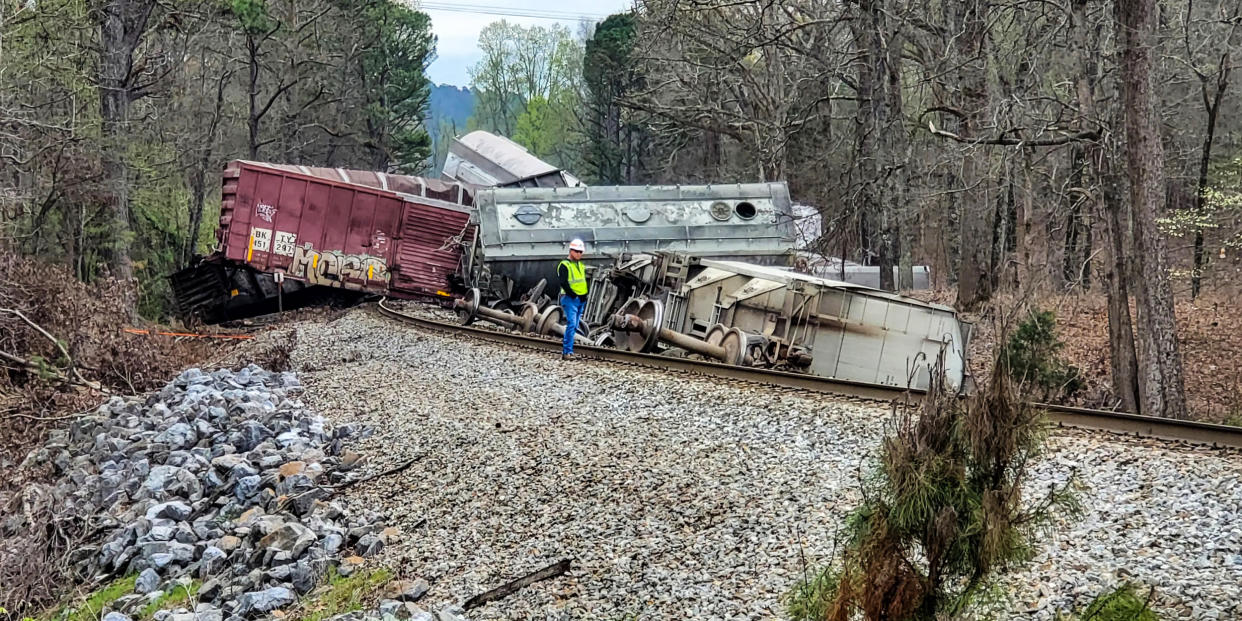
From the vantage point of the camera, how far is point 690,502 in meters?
7.14

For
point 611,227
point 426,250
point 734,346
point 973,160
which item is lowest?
point 426,250

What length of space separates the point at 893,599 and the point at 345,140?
52744 millimetres

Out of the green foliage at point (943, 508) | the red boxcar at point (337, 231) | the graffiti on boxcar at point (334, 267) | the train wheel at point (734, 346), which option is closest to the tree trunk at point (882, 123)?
the train wheel at point (734, 346)

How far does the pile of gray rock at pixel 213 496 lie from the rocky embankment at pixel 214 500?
0.04 ft

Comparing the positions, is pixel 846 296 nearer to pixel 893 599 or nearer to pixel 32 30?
pixel 893 599

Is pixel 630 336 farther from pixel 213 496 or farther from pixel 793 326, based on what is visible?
pixel 213 496

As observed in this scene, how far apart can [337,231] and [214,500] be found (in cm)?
1611

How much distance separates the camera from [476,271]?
22.1 m

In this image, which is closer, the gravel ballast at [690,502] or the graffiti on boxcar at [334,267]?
the gravel ballast at [690,502]

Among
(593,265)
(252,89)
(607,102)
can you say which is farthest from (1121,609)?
(607,102)

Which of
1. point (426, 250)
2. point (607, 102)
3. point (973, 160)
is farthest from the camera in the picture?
point (607, 102)

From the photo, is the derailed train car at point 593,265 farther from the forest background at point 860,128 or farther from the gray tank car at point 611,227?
the forest background at point 860,128

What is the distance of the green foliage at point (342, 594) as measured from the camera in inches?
267

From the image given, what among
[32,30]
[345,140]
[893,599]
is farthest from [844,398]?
[345,140]
